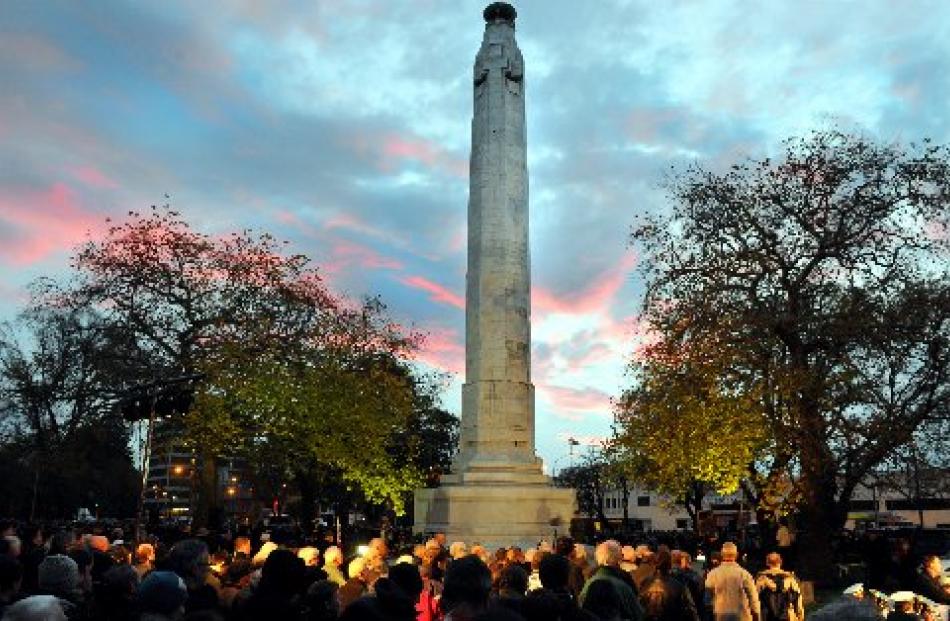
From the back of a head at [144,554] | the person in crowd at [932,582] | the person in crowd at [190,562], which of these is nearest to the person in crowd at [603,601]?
the person in crowd at [190,562]

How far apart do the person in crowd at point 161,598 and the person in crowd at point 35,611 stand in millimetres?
476

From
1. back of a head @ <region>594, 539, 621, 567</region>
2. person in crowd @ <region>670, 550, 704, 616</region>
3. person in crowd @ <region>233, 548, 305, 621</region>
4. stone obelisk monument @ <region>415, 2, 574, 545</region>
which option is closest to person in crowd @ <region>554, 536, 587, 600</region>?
person in crowd @ <region>670, 550, 704, 616</region>

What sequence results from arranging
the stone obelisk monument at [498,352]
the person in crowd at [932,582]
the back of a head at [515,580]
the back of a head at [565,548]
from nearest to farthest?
the back of a head at [515,580] → the person in crowd at [932,582] → the back of a head at [565,548] → the stone obelisk monument at [498,352]

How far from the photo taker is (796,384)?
2477 centimetres

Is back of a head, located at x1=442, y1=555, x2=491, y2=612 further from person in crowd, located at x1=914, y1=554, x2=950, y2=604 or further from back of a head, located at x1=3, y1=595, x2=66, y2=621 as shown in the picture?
person in crowd, located at x1=914, y1=554, x2=950, y2=604

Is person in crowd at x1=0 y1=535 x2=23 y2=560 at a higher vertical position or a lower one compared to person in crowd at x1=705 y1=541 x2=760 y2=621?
higher

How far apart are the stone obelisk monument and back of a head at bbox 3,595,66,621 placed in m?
19.1

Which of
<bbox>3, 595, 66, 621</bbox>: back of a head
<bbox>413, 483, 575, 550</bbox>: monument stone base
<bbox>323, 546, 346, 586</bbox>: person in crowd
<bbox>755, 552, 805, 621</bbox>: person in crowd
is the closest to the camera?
<bbox>3, 595, 66, 621</bbox>: back of a head

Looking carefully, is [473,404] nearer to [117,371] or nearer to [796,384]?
[796,384]

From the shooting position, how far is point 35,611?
17.0ft

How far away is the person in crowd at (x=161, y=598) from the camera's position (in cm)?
518

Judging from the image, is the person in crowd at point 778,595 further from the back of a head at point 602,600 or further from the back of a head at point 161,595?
the back of a head at point 161,595

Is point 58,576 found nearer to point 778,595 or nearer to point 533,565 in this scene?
A: point 533,565

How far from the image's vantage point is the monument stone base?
77.7ft
